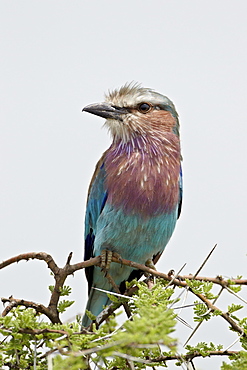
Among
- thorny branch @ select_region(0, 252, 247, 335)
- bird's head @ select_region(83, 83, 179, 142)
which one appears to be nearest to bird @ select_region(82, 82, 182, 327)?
bird's head @ select_region(83, 83, 179, 142)

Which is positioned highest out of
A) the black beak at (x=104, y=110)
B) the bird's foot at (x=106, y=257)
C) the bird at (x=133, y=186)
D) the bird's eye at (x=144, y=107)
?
the bird's eye at (x=144, y=107)

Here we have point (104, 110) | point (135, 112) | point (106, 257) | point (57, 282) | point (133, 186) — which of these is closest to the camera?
point (57, 282)

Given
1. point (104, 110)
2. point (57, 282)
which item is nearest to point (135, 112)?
point (104, 110)

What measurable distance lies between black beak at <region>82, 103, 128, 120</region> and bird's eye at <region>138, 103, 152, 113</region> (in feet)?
0.54

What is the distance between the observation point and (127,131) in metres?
4.56

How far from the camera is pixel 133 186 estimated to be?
14.0 ft

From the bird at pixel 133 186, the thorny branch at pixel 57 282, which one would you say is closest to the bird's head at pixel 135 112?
the bird at pixel 133 186

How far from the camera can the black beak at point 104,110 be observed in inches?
178

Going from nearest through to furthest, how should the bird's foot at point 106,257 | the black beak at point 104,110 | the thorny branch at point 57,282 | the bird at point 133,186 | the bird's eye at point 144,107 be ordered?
the thorny branch at point 57,282 → the bird's foot at point 106,257 → the bird at point 133,186 → the black beak at point 104,110 → the bird's eye at point 144,107

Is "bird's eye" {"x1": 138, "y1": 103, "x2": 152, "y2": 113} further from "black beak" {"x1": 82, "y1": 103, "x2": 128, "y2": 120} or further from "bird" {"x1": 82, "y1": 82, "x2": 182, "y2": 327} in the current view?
"black beak" {"x1": 82, "y1": 103, "x2": 128, "y2": 120}

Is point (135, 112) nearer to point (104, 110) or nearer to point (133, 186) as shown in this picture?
point (104, 110)

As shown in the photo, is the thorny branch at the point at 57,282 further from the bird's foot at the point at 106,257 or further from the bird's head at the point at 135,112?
the bird's head at the point at 135,112

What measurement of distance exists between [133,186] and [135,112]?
2.29 feet

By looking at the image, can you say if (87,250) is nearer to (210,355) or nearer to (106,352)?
(210,355)
